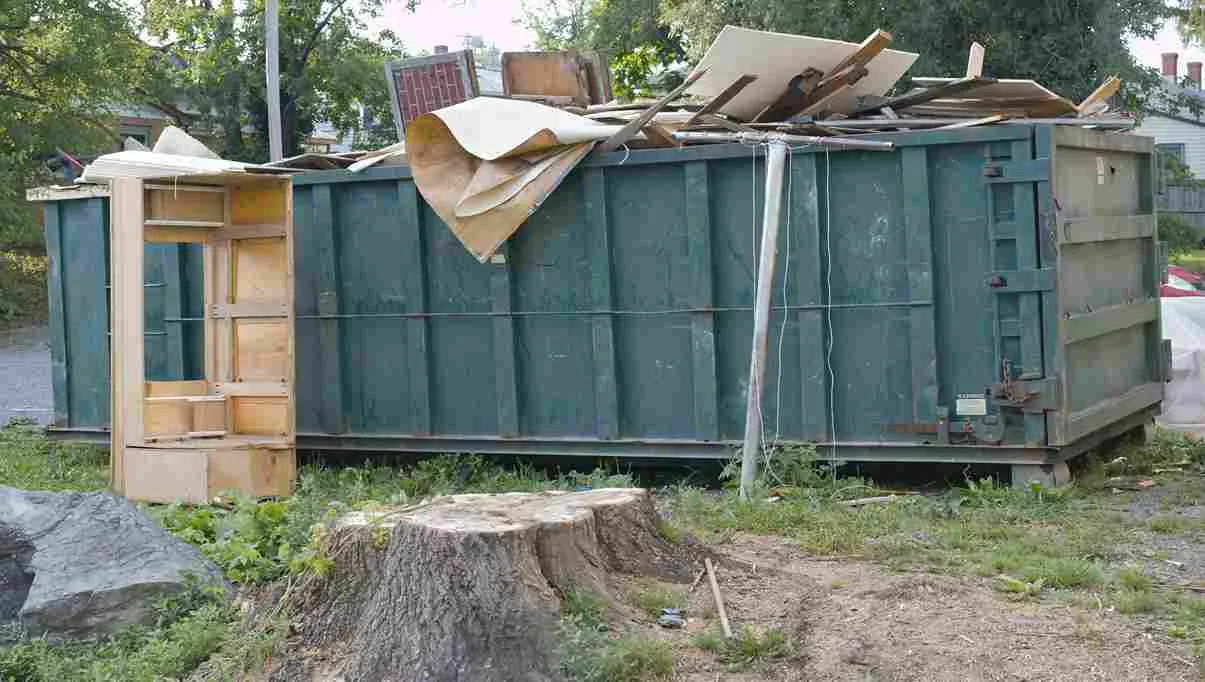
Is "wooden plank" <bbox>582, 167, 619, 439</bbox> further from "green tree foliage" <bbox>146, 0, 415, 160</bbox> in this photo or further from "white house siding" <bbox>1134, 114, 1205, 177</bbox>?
"white house siding" <bbox>1134, 114, 1205, 177</bbox>

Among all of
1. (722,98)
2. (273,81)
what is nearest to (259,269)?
(722,98)

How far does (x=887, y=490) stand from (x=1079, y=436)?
1177mm

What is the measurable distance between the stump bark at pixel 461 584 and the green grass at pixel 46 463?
5.18 metres

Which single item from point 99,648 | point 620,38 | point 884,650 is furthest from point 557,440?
point 620,38

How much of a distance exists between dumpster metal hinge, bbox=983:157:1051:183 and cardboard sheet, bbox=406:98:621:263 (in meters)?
2.44

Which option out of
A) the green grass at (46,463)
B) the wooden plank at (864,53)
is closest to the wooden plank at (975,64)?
the wooden plank at (864,53)

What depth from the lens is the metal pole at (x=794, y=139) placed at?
870 cm

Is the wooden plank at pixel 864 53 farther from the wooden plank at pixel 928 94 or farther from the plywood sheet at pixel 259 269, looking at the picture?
the plywood sheet at pixel 259 269

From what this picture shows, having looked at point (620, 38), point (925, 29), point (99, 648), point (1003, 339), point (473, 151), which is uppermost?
point (620, 38)

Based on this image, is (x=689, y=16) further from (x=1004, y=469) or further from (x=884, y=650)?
(x=884, y=650)

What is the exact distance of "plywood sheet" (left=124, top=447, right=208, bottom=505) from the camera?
9570 mm

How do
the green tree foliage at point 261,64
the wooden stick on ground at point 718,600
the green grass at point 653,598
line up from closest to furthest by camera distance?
the wooden stick on ground at point 718,600 < the green grass at point 653,598 < the green tree foliage at point 261,64

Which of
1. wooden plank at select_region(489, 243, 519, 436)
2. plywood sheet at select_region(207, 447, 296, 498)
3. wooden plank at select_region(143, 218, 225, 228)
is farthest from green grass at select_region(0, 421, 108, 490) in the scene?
wooden plank at select_region(489, 243, 519, 436)

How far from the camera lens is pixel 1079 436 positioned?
28.7 ft
